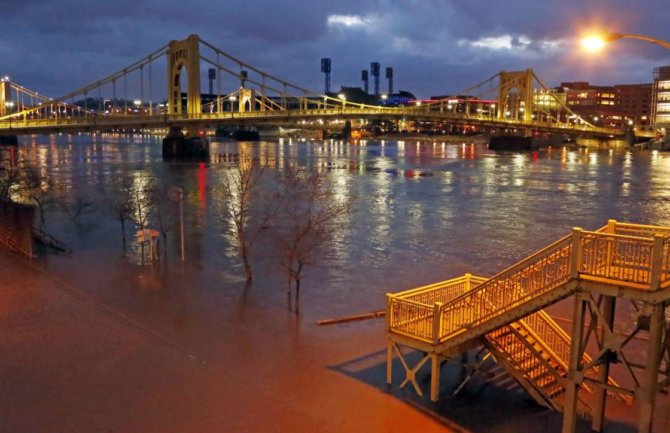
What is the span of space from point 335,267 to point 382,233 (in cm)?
828

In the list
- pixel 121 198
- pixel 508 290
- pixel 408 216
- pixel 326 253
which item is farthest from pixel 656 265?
pixel 121 198

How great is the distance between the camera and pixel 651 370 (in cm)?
977

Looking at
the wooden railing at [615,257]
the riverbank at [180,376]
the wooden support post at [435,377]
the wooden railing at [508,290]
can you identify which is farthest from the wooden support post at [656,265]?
the riverbank at [180,376]

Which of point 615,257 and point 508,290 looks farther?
point 508,290

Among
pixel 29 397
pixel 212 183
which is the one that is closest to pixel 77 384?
pixel 29 397

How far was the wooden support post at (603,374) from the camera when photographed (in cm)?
1078

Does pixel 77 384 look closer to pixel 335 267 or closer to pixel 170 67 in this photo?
pixel 335 267

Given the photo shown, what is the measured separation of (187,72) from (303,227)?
2689 inches

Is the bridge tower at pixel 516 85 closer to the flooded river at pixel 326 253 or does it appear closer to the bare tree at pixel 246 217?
the flooded river at pixel 326 253

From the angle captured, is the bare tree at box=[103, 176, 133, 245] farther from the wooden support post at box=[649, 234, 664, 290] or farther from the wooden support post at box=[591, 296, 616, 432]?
the wooden support post at box=[649, 234, 664, 290]

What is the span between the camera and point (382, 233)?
31953 millimetres

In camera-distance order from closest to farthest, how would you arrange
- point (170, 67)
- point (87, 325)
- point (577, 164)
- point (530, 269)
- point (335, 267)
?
1. point (530, 269)
2. point (87, 325)
3. point (335, 267)
4. point (577, 164)
5. point (170, 67)

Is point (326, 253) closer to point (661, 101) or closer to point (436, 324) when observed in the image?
point (436, 324)

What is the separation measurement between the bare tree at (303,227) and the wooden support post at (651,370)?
32.9ft
